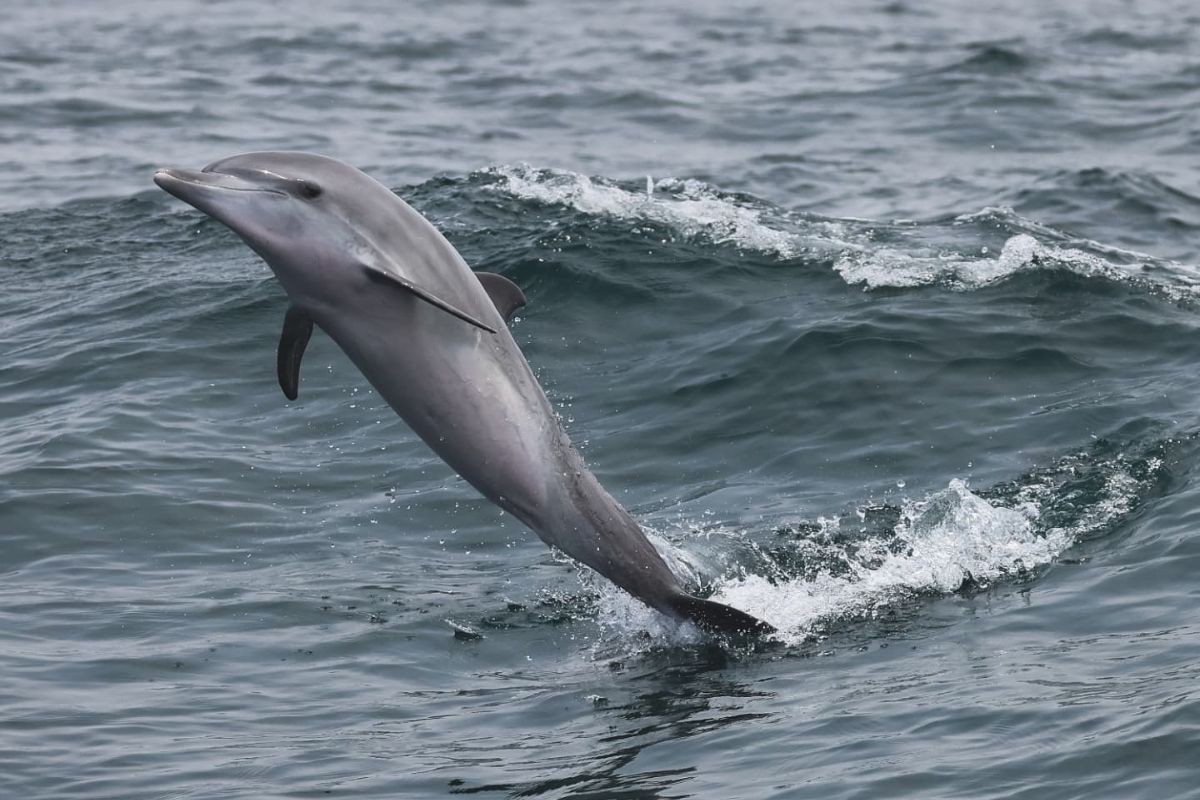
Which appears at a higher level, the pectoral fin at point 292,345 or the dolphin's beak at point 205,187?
the dolphin's beak at point 205,187

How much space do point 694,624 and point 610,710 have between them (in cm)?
93

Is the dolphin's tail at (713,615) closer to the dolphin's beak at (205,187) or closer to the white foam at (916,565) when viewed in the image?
the white foam at (916,565)

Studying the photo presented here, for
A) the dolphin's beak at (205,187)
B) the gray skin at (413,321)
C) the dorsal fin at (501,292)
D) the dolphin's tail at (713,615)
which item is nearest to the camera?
the dolphin's beak at (205,187)

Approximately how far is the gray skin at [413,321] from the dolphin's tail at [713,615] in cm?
44

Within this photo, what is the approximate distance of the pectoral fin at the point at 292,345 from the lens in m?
8.66

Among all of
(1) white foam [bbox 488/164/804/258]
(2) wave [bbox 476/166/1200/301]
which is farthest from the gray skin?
(1) white foam [bbox 488/164/804/258]

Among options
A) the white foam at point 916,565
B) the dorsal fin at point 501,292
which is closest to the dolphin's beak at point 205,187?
the dorsal fin at point 501,292

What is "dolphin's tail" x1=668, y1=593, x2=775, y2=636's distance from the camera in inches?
391

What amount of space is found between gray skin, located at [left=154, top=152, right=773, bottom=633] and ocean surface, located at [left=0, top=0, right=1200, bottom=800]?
1.29 m

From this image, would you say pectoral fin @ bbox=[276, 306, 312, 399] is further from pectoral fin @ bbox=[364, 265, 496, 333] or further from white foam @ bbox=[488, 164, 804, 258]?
white foam @ bbox=[488, 164, 804, 258]

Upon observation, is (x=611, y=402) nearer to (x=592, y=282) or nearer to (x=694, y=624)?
(x=592, y=282)

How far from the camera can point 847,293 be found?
17.2 metres

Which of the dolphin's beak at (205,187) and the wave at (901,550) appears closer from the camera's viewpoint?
the dolphin's beak at (205,187)

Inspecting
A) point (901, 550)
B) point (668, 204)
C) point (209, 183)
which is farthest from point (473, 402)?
point (668, 204)
